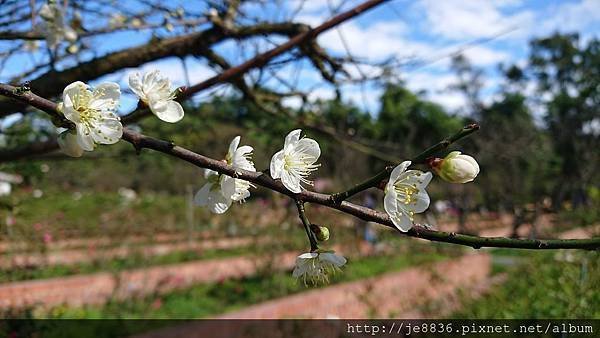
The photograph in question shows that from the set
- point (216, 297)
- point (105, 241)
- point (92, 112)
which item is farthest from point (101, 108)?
point (105, 241)

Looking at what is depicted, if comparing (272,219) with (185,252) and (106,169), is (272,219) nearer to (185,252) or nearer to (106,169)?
(185,252)

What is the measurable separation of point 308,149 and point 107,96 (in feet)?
1.36

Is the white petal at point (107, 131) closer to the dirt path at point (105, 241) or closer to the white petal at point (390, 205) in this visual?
the white petal at point (390, 205)

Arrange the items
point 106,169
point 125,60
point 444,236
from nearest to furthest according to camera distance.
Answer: point 444,236
point 125,60
point 106,169

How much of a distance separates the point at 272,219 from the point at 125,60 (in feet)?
18.9

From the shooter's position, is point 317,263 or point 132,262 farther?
point 132,262

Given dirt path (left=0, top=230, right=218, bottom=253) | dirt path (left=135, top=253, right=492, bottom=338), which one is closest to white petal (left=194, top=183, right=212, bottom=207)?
dirt path (left=135, top=253, right=492, bottom=338)

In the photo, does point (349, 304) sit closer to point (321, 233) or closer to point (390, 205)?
point (321, 233)

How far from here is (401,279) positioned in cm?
692

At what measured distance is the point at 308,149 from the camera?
1098 mm

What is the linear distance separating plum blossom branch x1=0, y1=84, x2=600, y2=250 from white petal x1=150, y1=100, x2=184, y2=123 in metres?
0.07

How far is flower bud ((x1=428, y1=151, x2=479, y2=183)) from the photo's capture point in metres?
0.92

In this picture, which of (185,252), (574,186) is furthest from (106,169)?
Answer: (574,186)

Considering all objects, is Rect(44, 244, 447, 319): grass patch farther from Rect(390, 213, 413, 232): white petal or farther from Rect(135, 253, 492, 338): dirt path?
Rect(390, 213, 413, 232): white petal
